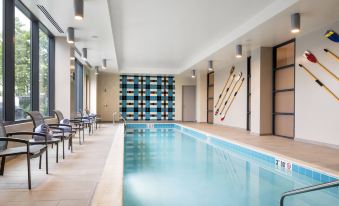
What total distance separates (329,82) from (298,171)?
233 centimetres

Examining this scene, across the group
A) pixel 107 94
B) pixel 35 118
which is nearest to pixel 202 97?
pixel 107 94

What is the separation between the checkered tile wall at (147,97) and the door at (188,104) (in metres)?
0.64

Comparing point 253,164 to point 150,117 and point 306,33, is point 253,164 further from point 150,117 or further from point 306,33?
point 150,117

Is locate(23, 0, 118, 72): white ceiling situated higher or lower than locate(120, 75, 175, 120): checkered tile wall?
higher

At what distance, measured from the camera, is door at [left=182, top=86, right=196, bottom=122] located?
14977 mm

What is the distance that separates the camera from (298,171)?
411 centimetres

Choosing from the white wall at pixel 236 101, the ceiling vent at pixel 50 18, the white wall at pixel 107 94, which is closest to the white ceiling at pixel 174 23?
the ceiling vent at pixel 50 18

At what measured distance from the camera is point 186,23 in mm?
6227

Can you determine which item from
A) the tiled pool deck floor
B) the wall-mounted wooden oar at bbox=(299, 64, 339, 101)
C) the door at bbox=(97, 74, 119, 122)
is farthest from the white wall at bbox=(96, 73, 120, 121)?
the wall-mounted wooden oar at bbox=(299, 64, 339, 101)

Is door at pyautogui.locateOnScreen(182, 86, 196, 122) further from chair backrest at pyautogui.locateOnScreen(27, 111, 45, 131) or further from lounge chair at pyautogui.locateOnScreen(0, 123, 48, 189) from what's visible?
lounge chair at pyautogui.locateOnScreen(0, 123, 48, 189)

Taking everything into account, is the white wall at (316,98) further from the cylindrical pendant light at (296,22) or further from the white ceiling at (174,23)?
the white ceiling at (174,23)

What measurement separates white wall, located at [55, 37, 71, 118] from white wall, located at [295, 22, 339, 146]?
18.7 ft

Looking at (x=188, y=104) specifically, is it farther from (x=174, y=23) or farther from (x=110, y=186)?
(x=110, y=186)

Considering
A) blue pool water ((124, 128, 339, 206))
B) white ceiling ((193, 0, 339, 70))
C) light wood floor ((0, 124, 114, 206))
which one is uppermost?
white ceiling ((193, 0, 339, 70))
